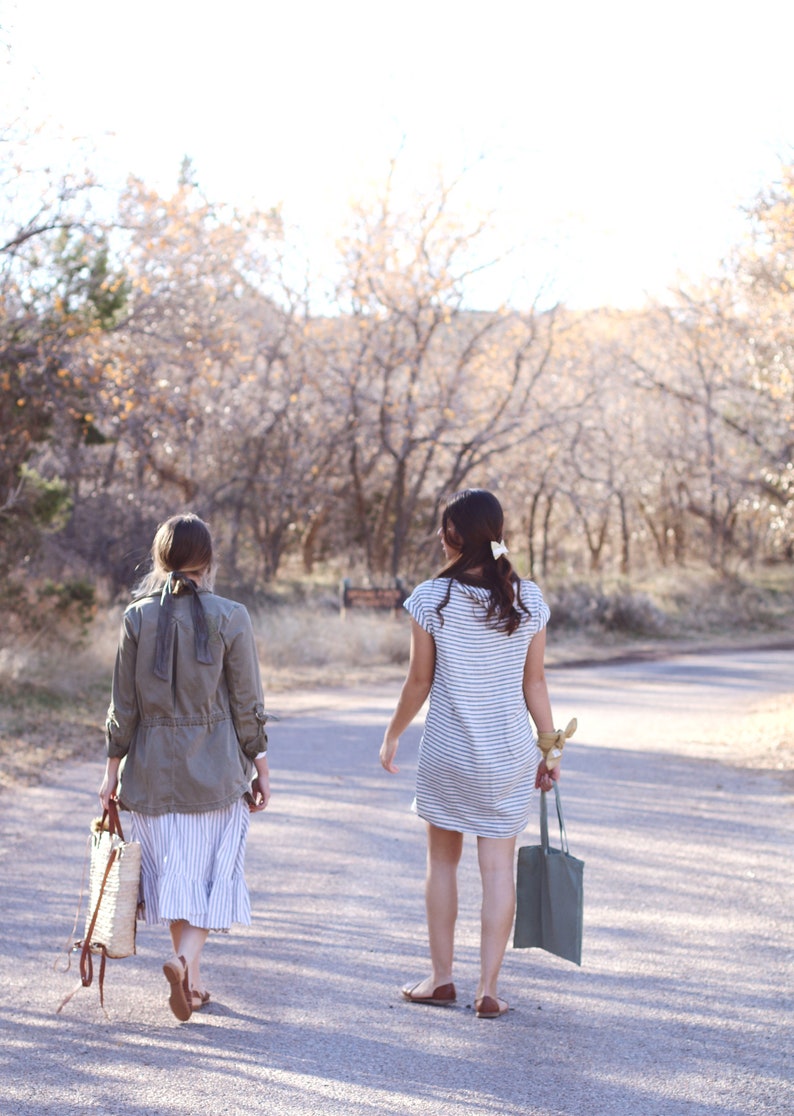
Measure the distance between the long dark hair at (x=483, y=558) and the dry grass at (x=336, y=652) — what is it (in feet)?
17.3

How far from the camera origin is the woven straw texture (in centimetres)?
441

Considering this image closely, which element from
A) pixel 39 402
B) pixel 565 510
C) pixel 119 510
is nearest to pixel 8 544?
pixel 39 402

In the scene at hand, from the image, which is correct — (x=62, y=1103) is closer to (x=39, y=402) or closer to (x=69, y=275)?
(x=39, y=402)

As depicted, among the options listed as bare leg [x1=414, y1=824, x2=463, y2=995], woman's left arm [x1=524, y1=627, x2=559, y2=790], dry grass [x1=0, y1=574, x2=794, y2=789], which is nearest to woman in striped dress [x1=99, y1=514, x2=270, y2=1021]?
bare leg [x1=414, y1=824, x2=463, y2=995]

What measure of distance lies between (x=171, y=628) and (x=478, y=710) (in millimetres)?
1115

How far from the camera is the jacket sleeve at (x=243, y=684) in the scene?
4535mm

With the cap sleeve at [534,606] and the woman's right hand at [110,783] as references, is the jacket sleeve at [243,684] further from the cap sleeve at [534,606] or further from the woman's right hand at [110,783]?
the cap sleeve at [534,606]

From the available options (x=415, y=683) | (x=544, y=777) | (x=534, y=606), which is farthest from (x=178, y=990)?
(x=534, y=606)

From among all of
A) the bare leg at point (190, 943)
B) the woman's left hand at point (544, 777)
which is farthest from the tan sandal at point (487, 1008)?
the bare leg at point (190, 943)

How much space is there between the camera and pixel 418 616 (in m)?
4.62

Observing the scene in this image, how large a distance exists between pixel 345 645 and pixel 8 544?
5.38 metres

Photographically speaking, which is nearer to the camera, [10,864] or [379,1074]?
[379,1074]

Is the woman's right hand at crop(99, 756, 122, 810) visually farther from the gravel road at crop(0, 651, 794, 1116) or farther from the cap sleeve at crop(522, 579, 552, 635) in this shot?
the cap sleeve at crop(522, 579, 552, 635)

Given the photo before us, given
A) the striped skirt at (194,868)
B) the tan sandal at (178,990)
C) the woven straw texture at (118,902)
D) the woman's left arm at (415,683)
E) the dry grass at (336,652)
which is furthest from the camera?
the dry grass at (336,652)
